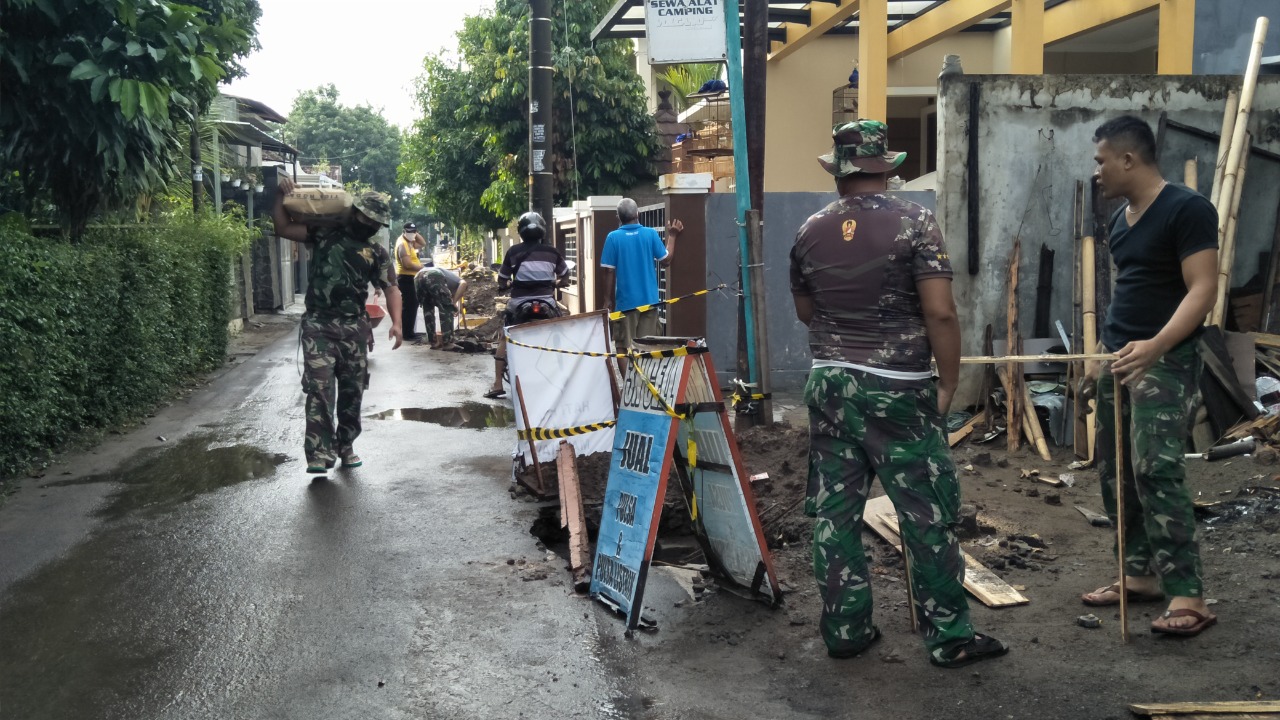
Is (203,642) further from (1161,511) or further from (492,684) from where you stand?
(1161,511)

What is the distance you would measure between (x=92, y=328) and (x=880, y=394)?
281 inches

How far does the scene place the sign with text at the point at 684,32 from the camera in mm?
9352

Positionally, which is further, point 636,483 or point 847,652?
point 636,483

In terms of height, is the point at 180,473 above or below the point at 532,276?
below

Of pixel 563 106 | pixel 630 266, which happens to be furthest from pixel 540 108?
pixel 563 106

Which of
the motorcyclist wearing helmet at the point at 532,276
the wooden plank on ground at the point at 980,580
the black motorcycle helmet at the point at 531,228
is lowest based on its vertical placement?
the wooden plank on ground at the point at 980,580

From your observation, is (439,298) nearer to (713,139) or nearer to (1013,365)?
(713,139)

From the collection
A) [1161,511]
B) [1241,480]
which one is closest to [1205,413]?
[1241,480]

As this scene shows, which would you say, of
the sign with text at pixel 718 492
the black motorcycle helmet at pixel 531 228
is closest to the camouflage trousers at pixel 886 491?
the sign with text at pixel 718 492

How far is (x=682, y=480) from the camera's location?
525 centimetres

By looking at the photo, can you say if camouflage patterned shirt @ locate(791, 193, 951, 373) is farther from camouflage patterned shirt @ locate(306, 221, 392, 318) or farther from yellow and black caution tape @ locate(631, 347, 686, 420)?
camouflage patterned shirt @ locate(306, 221, 392, 318)

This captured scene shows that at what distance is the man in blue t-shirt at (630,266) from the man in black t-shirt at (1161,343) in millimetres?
6281

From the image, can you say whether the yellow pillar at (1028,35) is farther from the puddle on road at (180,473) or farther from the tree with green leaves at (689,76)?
the tree with green leaves at (689,76)

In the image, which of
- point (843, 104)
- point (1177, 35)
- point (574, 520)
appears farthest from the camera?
point (843, 104)
